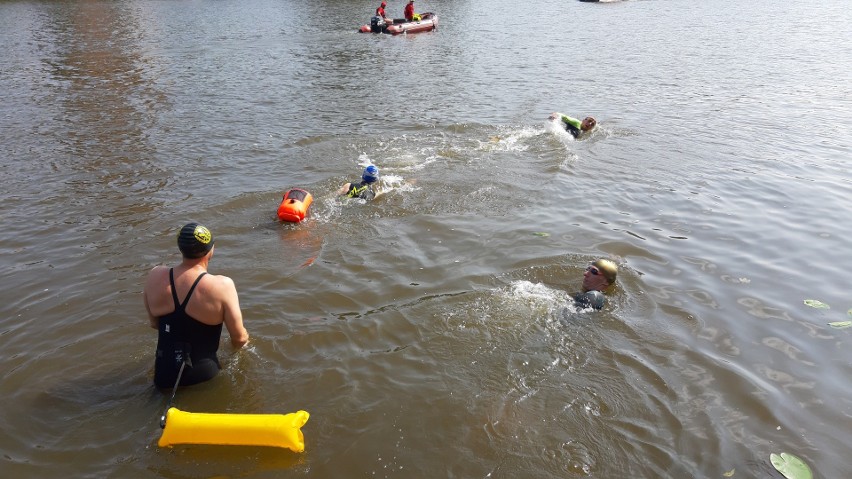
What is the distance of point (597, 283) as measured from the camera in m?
7.08

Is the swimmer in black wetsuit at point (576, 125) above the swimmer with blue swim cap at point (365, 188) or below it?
above

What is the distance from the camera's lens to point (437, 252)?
838cm

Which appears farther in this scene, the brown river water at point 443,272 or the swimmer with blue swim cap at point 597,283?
the swimmer with blue swim cap at point 597,283

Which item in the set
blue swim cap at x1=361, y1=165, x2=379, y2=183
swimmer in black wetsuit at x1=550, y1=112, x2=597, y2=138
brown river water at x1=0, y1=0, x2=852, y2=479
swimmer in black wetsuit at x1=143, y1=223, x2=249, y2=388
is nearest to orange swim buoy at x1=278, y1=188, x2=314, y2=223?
brown river water at x1=0, y1=0, x2=852, y2=479

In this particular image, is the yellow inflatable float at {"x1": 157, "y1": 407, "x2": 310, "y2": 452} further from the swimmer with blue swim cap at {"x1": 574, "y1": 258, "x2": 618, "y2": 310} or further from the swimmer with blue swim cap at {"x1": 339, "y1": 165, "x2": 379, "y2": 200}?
the swimmer with blue swim cap at {"x1": 339, "y1": 165, "x2": 379, "y2": 200}

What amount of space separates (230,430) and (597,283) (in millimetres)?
4653

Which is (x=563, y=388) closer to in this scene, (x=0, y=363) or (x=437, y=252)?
(x=437, y=252)

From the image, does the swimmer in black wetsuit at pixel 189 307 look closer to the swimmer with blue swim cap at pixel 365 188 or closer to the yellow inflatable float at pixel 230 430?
the yellow inflatable float at pixel 230 430

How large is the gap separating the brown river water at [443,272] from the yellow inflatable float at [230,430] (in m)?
0.19

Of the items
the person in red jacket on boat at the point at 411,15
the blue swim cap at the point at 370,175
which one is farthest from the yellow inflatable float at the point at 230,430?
the person in red jacket on boat at the point at 411,15

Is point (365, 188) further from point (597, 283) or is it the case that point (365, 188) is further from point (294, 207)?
point (597, 283)

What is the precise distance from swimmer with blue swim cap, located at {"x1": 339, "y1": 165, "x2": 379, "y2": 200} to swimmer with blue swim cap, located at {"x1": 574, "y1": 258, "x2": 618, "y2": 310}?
14.0 ft

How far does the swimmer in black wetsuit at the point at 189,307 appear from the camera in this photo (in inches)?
189

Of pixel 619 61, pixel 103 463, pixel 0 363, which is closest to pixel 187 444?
pixel 103 463
